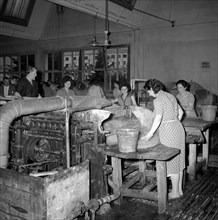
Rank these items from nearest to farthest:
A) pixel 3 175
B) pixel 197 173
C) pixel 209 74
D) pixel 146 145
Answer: pixel 3 175, pixel 146 145, pixel 197 173, pixel 209 74

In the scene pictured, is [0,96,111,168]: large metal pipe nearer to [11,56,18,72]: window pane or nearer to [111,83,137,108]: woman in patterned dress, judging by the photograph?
[111,83,137,108]: woman in patterned dress

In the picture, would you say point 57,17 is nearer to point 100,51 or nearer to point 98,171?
point 100,51

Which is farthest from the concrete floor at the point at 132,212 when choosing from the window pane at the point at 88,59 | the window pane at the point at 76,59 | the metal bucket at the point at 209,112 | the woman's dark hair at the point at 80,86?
the window pane at the point at 76,59

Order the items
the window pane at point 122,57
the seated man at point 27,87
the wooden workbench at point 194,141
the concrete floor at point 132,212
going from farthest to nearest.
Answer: the window pane at point 122,57, the seated man at point 27,87, the wooden workbench at point 194,141, the concrete floor at point 132,212

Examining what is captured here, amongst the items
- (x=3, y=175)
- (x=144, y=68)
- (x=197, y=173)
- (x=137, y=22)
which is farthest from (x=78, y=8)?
(x=3, y=175)

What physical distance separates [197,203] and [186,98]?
2391 millimetres

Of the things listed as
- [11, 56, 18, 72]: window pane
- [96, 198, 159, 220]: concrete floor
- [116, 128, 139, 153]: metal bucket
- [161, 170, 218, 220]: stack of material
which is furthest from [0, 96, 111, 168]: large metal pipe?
[11, 56, 18, 72]: window pane

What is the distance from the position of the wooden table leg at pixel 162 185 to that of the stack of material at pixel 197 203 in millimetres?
98

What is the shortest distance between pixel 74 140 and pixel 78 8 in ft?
15.1

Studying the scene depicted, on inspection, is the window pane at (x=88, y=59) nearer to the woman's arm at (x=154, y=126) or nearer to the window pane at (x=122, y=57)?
the window pane at (x=122, y=57)

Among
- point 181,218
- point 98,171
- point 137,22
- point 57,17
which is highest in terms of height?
point 57,17

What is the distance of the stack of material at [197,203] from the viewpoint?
3350mm

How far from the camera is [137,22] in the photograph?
355 inches

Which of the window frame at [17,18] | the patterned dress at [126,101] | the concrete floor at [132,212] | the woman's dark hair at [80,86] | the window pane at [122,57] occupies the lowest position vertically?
the concrete floor at [132,212]
